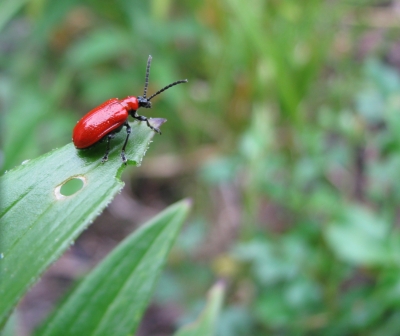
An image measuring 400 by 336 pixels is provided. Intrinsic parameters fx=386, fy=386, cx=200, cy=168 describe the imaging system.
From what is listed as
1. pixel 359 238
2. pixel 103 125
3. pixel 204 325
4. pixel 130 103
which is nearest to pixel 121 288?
pixel 204 325

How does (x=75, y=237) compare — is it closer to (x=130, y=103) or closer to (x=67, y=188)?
(x=67, y=188)

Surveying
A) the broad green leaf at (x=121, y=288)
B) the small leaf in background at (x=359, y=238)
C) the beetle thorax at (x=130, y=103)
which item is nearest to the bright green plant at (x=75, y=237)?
the broad green leaf at (x=121, y=288)

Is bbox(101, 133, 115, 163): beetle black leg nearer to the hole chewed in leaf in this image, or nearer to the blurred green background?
the hole chewed in leaf

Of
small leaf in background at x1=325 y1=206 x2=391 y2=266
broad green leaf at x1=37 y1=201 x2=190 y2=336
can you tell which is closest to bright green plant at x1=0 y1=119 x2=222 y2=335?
broad green leaf at x1=37 y1=201 x2=190 y2=336

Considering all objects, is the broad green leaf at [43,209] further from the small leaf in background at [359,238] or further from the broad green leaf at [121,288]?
the small leaf in background at [359,238]

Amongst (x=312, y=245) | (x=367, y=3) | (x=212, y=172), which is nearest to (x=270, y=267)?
(x=312, y=245)

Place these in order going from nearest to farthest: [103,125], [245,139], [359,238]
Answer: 1. [103,125]
2. [359,238]
3. [245,139]
